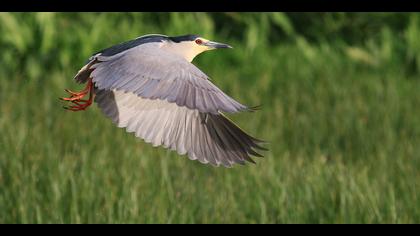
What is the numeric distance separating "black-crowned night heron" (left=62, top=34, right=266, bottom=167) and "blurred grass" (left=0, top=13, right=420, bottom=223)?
83.7 inches

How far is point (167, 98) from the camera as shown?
1157mm

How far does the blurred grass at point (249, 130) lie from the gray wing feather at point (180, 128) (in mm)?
2096

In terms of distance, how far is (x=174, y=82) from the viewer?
1235mm

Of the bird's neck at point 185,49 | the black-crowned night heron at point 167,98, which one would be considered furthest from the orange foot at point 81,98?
the bird's neck at point 185,49

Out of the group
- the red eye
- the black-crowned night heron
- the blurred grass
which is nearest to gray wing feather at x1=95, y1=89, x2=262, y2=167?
the black-crowned night heron

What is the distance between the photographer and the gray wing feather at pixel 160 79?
1.19 metres

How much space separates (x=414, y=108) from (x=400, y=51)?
4.99 ft

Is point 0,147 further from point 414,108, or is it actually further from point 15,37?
point 414,108

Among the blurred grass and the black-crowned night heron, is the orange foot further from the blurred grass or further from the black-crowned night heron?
the blurred grass

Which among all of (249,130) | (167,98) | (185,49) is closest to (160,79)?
(167,98)

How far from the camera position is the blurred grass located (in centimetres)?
386
